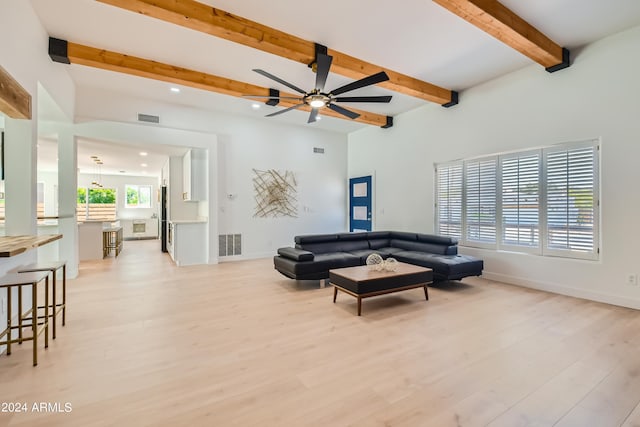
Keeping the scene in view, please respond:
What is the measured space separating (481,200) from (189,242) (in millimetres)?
5892

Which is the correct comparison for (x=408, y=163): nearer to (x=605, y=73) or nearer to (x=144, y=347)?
(x=605, y=73)

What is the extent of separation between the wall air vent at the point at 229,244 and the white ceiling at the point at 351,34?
337cm

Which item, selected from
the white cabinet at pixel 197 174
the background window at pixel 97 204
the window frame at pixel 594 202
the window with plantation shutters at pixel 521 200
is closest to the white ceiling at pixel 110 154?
the white cabinet at pixel 197 174

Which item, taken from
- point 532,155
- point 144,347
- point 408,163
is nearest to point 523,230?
point 532,155

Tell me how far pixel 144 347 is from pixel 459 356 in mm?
2703

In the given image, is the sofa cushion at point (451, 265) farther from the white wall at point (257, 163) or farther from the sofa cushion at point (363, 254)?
the white wall at point (257, 163)

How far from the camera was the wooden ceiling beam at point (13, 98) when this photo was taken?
2508 millimetres

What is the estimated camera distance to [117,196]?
466 inches

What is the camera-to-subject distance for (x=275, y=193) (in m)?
7.52

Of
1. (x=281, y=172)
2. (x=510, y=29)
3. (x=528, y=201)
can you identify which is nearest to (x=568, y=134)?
(x=528, y=201)

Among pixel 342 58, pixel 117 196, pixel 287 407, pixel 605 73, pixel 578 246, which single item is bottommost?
pixel 287 407

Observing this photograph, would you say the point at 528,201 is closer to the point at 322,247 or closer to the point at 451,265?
the point at 451,265

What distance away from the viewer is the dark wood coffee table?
3.46 meters

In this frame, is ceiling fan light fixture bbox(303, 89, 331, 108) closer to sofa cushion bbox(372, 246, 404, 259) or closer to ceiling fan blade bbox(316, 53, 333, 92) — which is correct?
ceiling fan blade bbox(316, 53, 333, 92)
